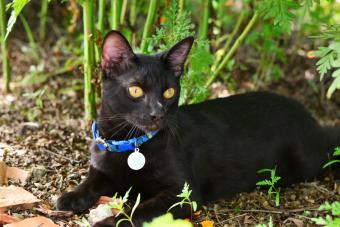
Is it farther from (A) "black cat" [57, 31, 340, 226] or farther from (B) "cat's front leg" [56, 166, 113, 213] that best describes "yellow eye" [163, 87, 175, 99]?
(B) "cat's front leg" [56, 166, 113, 213]

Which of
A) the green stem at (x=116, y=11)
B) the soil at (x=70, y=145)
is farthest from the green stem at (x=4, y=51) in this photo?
the green stem at (x=116, y=11)

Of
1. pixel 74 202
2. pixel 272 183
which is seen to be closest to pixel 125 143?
pixel 74 202

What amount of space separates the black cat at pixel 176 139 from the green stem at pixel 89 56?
25.2 inches

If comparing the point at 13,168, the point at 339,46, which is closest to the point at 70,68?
the point at 13,168

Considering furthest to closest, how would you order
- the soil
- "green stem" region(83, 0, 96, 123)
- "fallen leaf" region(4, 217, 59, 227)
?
"green stem" region(83, 0, 96, 123) → the soil → "fallen leaf" region(4, 217, 59, 227)

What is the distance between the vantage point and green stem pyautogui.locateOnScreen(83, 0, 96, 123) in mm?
3258

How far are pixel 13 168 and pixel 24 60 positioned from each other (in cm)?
224

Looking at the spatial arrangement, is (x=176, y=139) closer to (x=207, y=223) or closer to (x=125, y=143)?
(x=125, y=143)

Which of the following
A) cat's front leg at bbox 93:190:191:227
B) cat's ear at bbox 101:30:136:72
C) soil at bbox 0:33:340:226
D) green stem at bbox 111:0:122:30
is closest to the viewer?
cat's front leg at bbox 93:190:191:227

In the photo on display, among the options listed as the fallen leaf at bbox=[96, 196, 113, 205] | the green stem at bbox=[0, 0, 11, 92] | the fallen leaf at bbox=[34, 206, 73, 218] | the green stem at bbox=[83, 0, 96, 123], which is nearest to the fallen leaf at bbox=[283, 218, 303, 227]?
the fallen leaf at bbox=[96, 196, 113, 205]

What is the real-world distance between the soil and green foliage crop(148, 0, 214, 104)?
27.9 inches

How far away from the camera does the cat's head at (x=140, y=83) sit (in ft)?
8.54

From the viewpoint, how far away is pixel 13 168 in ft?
9.40

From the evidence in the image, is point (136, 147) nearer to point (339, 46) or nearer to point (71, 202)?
point (71, 202)
